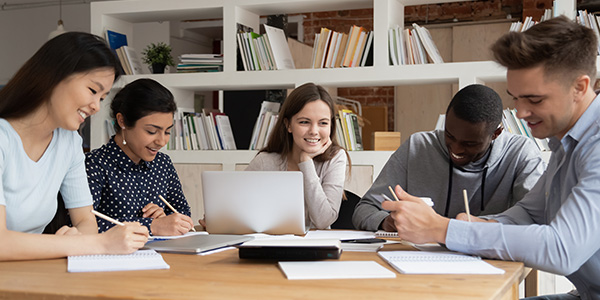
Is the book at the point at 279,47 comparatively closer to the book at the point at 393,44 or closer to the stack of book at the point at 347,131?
the stack of book at the point at 347,131

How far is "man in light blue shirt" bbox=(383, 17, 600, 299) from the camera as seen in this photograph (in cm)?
136

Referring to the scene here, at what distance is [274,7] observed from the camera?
3740 millimetres

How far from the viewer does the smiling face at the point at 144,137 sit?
2.40 metres

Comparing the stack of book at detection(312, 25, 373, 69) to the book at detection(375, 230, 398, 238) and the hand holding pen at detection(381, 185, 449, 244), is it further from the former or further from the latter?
the hand holding pen at detection(381, 185, 449, 244)

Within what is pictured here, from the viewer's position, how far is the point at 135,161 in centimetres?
245

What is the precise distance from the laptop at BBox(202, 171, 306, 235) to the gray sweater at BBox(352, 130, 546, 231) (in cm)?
33

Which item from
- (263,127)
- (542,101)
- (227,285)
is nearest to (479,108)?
(542,101)

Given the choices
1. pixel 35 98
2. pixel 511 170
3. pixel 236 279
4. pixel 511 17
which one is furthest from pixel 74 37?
pixel 511 17

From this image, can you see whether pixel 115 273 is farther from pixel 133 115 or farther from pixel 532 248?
pixel 133 115

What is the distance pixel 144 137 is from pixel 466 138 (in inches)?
49.5

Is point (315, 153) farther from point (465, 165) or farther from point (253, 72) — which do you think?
point (253, 72)

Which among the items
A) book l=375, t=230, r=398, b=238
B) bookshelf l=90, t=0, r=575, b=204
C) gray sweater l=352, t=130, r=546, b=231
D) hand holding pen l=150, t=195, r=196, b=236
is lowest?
book l=375, t=230, r=398, b=238

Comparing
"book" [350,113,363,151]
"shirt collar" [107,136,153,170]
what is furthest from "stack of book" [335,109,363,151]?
"shirt collar" [107,136,153,170]

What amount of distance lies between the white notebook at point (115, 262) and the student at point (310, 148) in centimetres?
107
